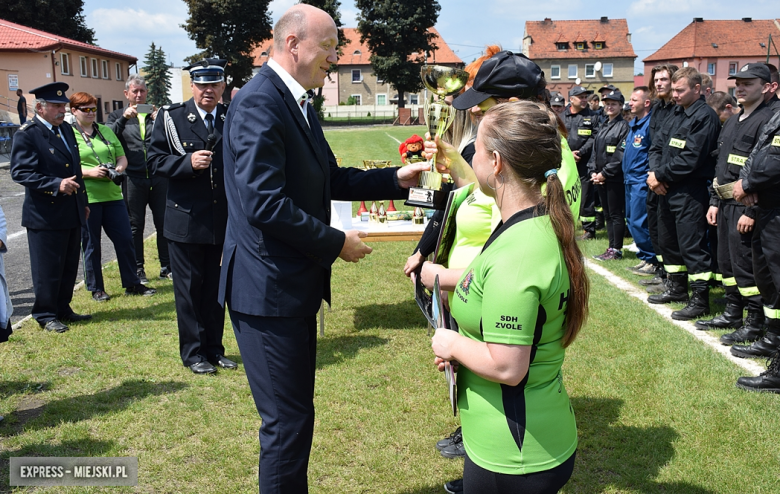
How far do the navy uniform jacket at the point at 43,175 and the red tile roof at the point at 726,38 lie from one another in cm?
7414

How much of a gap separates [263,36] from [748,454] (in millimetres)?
56100

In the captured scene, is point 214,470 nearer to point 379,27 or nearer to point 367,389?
point 367,389

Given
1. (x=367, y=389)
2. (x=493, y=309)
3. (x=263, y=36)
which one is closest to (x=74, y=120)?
(x=367, y=389)

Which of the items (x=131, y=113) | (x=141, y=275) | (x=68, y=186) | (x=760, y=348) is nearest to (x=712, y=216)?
(x=760, y=348)

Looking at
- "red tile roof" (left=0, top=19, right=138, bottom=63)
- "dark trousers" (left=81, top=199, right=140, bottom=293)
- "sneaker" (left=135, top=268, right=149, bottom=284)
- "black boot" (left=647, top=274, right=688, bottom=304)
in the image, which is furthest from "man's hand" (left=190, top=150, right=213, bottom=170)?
"red tile roof" (left=0, top=19, right=138, bottom=63)

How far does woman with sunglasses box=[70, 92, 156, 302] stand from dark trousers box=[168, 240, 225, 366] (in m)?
2.79

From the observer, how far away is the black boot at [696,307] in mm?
6617

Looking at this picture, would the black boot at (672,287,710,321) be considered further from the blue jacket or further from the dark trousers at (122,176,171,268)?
the dark trousers at (122,176,171,268)

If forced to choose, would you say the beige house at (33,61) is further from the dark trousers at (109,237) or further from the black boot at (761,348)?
the black boot at (761,348)

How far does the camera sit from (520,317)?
1.88 meters

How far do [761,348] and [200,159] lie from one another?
5.03 metres

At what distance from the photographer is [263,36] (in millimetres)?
54625

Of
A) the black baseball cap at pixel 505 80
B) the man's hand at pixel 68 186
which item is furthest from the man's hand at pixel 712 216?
the man's hand at pixel 68 186

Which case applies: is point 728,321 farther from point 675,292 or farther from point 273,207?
point 273,207
